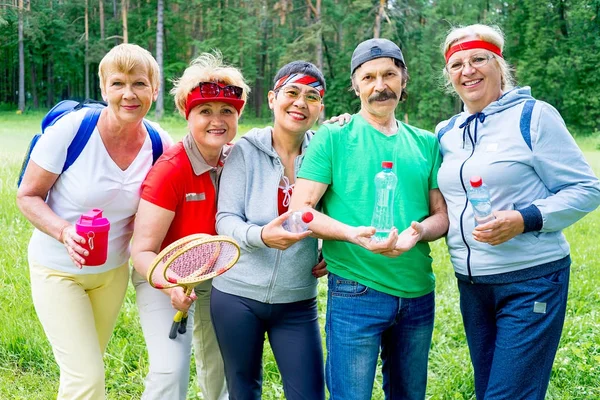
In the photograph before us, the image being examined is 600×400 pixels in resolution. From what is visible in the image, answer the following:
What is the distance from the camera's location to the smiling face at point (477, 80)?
3.72 m

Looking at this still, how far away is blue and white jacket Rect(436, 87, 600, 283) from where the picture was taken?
347cm

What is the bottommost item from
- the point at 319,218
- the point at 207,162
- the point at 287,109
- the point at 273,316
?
the point at 273,316

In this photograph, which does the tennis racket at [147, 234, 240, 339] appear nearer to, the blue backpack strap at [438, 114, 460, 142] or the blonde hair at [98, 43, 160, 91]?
the blonde hair at [98, 43, 160, 91]

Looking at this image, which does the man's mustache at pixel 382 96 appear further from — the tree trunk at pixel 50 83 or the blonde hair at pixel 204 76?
the tree trunk at pixel 50 83

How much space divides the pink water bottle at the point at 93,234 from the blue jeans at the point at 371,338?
142 cm

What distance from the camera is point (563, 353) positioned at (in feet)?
18.3

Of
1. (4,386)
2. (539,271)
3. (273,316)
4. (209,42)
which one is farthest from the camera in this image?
(209,42)

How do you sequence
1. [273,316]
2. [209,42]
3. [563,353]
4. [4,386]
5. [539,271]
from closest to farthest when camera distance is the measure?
[539,271], [273,316], [4,386], [563,353], [209,42]

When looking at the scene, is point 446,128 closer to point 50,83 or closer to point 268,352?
point 268,352

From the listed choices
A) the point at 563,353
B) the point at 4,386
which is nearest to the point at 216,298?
the point at 4,386

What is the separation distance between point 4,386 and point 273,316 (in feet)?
9.61

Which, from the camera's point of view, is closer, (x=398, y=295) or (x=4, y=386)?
(x=398, y=295)

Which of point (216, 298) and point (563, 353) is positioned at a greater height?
point (216, 298)

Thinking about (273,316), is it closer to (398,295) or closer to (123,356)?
(398,295)
